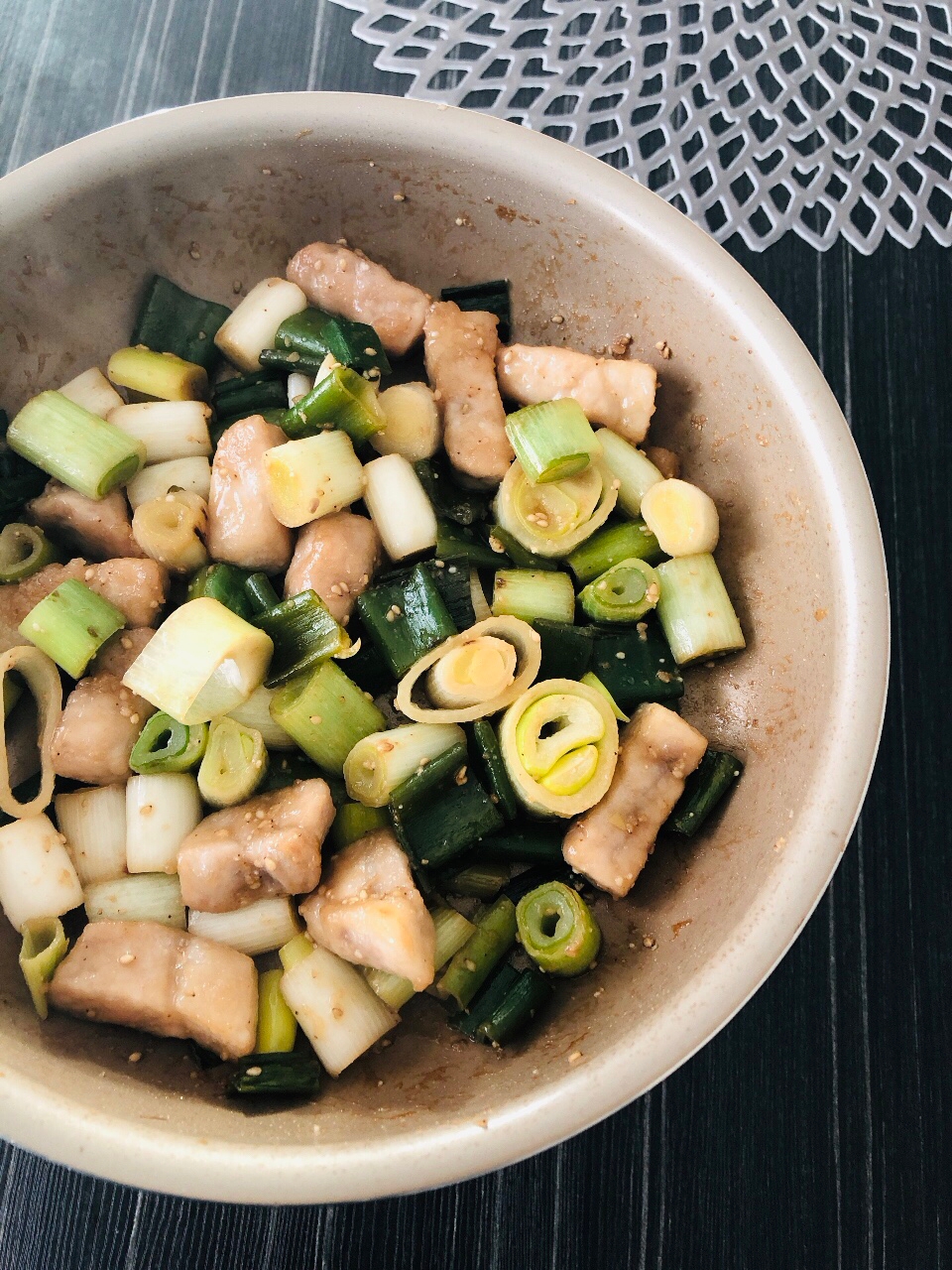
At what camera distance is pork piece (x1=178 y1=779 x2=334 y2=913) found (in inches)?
71.6

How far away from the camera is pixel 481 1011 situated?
73.6 inches

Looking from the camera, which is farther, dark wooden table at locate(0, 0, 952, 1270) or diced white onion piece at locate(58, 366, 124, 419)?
diced white onion piece at locate(58, 366, 124, 419)

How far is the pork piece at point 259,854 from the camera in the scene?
1819 millimetres

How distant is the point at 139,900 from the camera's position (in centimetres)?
194

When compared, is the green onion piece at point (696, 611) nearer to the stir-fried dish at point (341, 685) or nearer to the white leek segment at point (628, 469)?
the stir-fried dish at point (341, 685)

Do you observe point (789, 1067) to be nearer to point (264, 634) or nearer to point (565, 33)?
point (264, 634)

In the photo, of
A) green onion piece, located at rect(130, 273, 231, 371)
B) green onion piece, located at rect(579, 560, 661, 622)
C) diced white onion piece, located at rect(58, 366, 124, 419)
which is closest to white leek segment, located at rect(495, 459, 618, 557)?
green onion piece, located at rect(579, 560, 661, 622)

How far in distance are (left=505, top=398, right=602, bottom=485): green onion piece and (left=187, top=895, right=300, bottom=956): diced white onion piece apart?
1047 mm

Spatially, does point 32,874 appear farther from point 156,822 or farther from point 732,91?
point 732,91

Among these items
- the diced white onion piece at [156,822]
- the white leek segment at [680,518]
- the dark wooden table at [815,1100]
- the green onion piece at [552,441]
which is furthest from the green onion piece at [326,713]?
the dark wooden table at [815,1100]

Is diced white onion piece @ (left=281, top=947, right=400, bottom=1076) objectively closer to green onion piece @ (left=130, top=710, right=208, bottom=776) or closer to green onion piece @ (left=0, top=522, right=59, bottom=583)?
green onion piece @ (left=130, top=710, right=208, bottom=776)

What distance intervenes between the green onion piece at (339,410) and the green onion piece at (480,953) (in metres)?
1.05

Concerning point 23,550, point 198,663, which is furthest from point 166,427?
point 198,663

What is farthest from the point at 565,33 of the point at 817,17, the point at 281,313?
the point at 281,313
